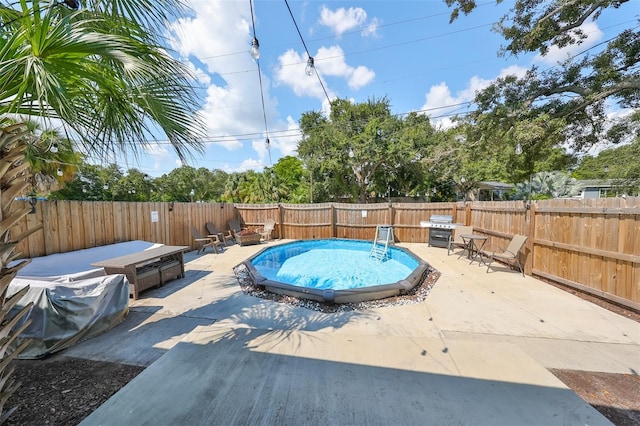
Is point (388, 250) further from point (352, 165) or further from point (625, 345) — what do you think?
point (352, 165)

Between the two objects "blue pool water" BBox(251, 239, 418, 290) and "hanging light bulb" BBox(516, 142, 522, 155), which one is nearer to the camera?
"blue pool water" BBox(251, 239, 418, 290)

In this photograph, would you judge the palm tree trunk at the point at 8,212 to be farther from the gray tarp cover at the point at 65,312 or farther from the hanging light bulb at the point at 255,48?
the hanging light bulb at the point at 255,48

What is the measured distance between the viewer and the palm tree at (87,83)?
138 centimetres

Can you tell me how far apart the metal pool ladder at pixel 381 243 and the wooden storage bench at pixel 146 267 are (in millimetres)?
6246

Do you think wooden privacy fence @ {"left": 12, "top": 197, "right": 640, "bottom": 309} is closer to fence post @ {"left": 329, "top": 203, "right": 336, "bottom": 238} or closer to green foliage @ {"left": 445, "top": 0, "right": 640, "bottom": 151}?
green foliage @ {"left": 445, "top": 0, "right": 640, "bottom": 151}

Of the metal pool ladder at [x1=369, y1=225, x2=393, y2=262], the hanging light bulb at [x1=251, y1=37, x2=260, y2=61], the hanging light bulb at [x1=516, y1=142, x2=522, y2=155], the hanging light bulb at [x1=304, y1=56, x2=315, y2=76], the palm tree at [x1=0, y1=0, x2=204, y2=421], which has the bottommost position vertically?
the metal pool ladder at [x1=369, y1=225, x2=393, y2=262]

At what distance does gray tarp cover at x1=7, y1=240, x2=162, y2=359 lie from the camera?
2.70 meters

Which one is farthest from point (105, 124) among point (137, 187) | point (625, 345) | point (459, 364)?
point (137, 187)

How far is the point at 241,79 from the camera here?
29.1 ft

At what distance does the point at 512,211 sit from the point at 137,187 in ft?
96.2

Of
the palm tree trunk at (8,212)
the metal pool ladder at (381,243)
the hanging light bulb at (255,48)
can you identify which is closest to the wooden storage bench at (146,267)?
the palm tree trunk at (8,212)

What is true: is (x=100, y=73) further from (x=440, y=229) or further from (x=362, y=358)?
(x=440, y=229)

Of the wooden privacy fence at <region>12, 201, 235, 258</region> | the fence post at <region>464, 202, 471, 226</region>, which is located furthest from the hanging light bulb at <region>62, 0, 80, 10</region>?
the fence post at <region>464, 202, 471, 226</region>

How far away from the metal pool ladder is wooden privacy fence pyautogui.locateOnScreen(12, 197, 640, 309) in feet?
9.21
